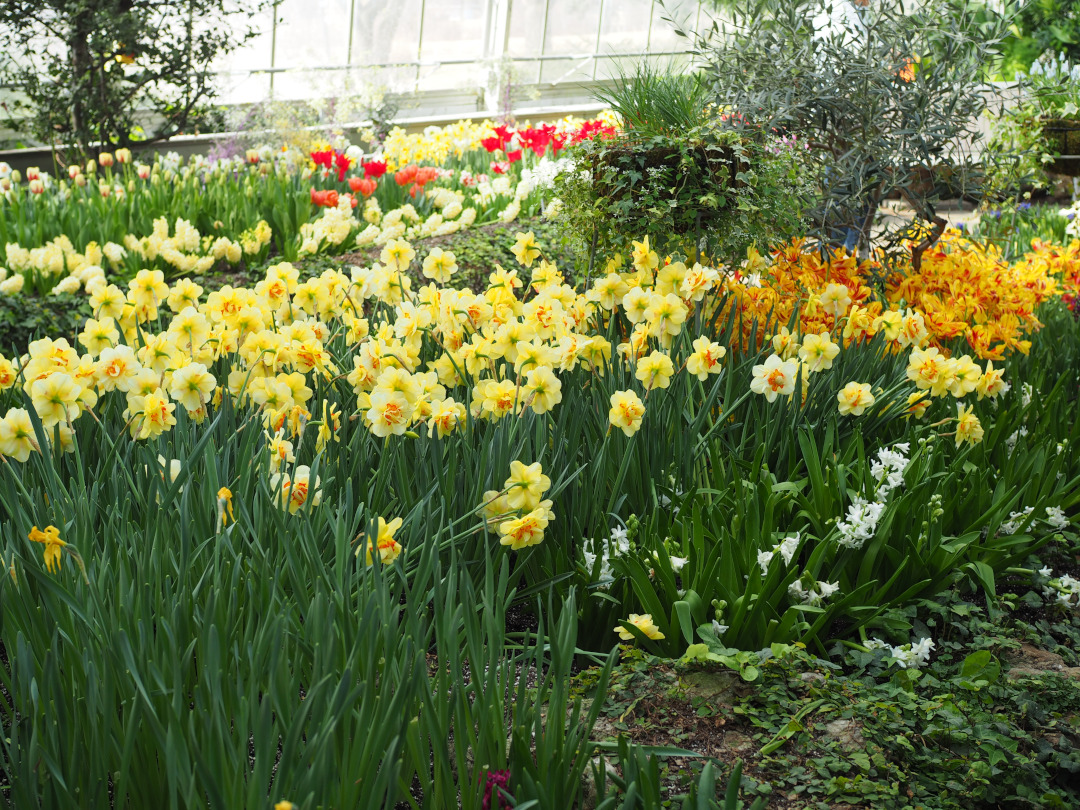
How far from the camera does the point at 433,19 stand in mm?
14734

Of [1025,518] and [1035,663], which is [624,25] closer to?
[1025,518]

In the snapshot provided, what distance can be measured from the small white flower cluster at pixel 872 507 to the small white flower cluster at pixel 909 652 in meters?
0.25

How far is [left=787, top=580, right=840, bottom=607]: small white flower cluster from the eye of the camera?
1.88 meters

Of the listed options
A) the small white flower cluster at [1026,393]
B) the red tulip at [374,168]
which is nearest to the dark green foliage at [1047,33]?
the red tulip at [374,168]

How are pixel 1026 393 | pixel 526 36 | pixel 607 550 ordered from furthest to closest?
1. pixel 526 36
2. pixel 1026 393
3. pixel 607 550

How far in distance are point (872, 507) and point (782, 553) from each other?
26 centimetres

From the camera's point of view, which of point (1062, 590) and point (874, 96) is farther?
point (874, 96)

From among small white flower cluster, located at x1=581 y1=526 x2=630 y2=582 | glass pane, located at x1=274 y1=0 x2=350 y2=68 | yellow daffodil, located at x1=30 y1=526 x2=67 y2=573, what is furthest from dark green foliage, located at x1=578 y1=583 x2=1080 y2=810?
glass pane, located at x1=274 y1=0 x2=350 y2=68

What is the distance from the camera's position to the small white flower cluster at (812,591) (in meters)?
1.88

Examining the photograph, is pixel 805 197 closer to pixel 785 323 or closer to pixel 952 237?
pixel 785 323

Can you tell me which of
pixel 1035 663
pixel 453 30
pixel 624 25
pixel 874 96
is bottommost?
pixel 1035 663

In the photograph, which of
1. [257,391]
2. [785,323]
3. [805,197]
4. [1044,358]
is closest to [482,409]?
[257,391]

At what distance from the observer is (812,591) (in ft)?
6.23

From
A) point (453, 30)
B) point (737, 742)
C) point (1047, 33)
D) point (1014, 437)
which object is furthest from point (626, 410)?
point (1047, 33)
